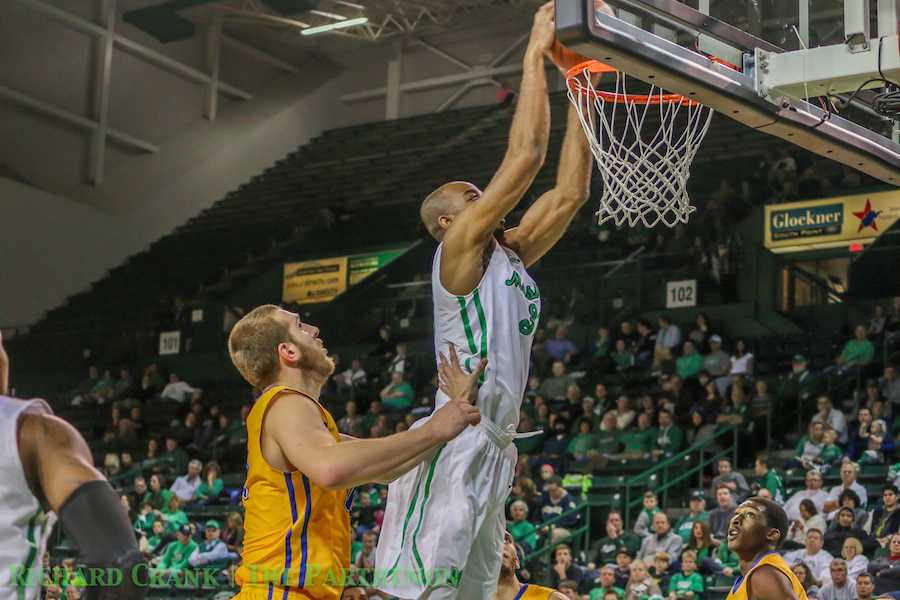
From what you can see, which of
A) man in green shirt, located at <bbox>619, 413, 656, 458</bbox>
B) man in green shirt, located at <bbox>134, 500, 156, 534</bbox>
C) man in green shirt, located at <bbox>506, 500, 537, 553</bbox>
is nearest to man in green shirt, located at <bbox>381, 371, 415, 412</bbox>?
man in green shirt, located at <bbox>134, 500, 156, 534</bbox>

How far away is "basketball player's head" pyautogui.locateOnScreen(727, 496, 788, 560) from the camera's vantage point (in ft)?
18.8

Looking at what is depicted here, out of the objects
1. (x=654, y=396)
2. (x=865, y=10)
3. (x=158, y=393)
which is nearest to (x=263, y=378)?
(x=865, y=10)

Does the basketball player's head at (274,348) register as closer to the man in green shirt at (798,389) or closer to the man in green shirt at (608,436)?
the man in green shirt at (608,436)

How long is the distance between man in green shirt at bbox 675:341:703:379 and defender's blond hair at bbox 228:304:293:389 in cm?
1195

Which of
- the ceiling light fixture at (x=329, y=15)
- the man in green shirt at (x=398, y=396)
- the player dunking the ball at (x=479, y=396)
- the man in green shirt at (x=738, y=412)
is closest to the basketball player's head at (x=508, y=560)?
the player dunking the ball at (x=479, y=396)

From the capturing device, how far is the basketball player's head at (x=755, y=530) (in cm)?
574

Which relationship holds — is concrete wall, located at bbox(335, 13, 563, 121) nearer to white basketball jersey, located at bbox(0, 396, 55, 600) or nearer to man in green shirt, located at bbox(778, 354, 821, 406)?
man in green shirt, located at bbox(778, 354, 821, 406)

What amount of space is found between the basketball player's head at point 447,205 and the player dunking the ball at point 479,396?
0.04 metres

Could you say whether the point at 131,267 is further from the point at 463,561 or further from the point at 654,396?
the point at 463,561

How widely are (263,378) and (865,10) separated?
259cm

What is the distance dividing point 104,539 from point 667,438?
12.3 m

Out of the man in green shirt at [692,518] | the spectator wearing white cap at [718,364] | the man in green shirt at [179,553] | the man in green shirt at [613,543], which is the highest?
the spectator wearing white cap at [718,364]

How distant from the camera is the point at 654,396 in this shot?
1527 cm

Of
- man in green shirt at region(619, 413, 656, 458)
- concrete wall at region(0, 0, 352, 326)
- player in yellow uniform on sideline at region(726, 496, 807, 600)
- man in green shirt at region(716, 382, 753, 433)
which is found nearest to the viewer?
player in yellow uniform on sideline at region(726, 496, 807, 600)
